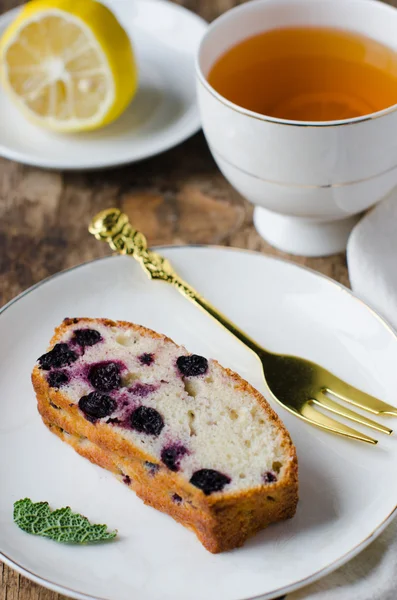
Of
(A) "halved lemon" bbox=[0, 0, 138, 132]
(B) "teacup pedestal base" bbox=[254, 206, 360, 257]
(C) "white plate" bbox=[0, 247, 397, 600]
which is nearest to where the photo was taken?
(C) "white plate" bbox=[0, 247, 397, 600]

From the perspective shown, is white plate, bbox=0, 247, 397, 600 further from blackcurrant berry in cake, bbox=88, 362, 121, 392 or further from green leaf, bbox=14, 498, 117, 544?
blackcurrant berry in cake, bbox=88, 362, 121, 392

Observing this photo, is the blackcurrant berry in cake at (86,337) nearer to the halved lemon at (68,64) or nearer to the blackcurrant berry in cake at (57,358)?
the blackcurrant berry in cake at (57,358)

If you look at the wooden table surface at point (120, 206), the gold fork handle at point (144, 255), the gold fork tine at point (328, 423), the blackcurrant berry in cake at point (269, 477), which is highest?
the blackcurrant berry in cake at point (269, 477)

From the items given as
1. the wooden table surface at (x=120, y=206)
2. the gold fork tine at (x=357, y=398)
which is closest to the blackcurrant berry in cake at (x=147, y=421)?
the gold fork tine at (x=357, y=398)

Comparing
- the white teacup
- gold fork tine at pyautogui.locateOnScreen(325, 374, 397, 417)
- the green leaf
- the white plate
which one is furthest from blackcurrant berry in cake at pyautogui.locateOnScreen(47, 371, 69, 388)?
the white teacup

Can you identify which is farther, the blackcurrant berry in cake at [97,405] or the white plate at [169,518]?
the blackcurrant berry in cake at [97,405]

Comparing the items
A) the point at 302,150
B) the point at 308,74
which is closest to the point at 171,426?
the point at 302,150

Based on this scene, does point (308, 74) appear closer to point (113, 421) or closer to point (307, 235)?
point (307, 235)
